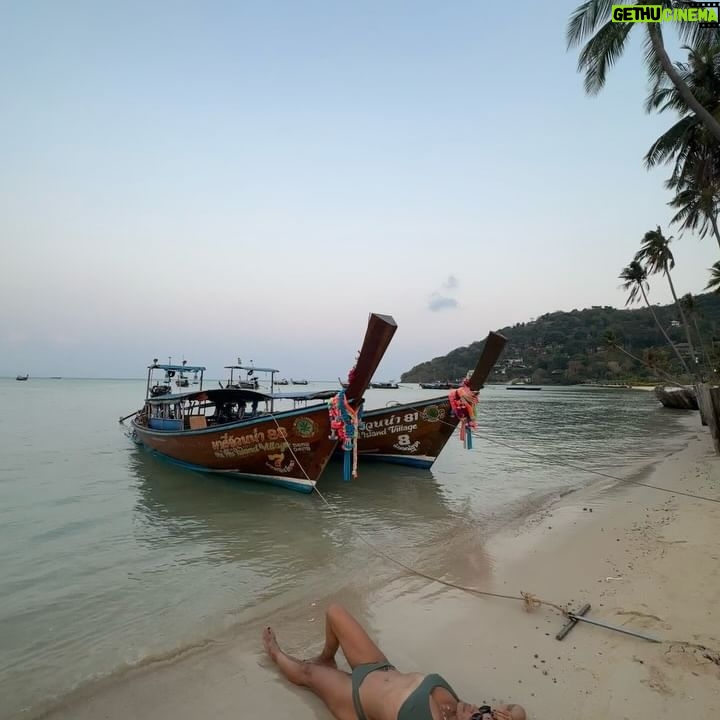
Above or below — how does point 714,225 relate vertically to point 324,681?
above

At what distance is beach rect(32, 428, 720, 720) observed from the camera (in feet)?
9.76

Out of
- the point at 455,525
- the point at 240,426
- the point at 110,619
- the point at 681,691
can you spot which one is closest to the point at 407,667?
the point at 681,691

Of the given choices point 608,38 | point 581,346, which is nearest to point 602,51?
point 608,38

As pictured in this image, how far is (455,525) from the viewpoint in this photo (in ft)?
25.8

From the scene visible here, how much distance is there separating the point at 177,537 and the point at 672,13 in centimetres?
1594

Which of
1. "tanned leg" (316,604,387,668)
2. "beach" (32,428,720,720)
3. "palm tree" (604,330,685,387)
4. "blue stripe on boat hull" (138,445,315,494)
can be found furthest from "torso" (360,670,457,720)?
"palm tree" (604,330,685,387)

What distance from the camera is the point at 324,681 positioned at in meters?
2.97

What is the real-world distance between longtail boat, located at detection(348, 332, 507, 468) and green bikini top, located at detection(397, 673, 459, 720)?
1019 centimetres

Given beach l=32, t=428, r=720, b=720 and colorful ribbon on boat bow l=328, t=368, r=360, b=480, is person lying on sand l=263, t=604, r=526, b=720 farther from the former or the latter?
colorful ribbon on boat bow l=328, t=368, r=360, b=480

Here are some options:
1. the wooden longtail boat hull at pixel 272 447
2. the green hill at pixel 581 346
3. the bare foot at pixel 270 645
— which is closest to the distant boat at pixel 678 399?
the wooden longtail boat hull at pixel 272 447

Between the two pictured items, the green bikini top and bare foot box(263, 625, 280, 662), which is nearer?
the green bikini top

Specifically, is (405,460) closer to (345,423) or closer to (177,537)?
(345,423)

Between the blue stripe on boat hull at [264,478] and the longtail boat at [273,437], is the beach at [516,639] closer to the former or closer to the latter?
the longtail boat at [273,437]

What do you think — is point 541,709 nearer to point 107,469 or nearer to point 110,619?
point 110,619
